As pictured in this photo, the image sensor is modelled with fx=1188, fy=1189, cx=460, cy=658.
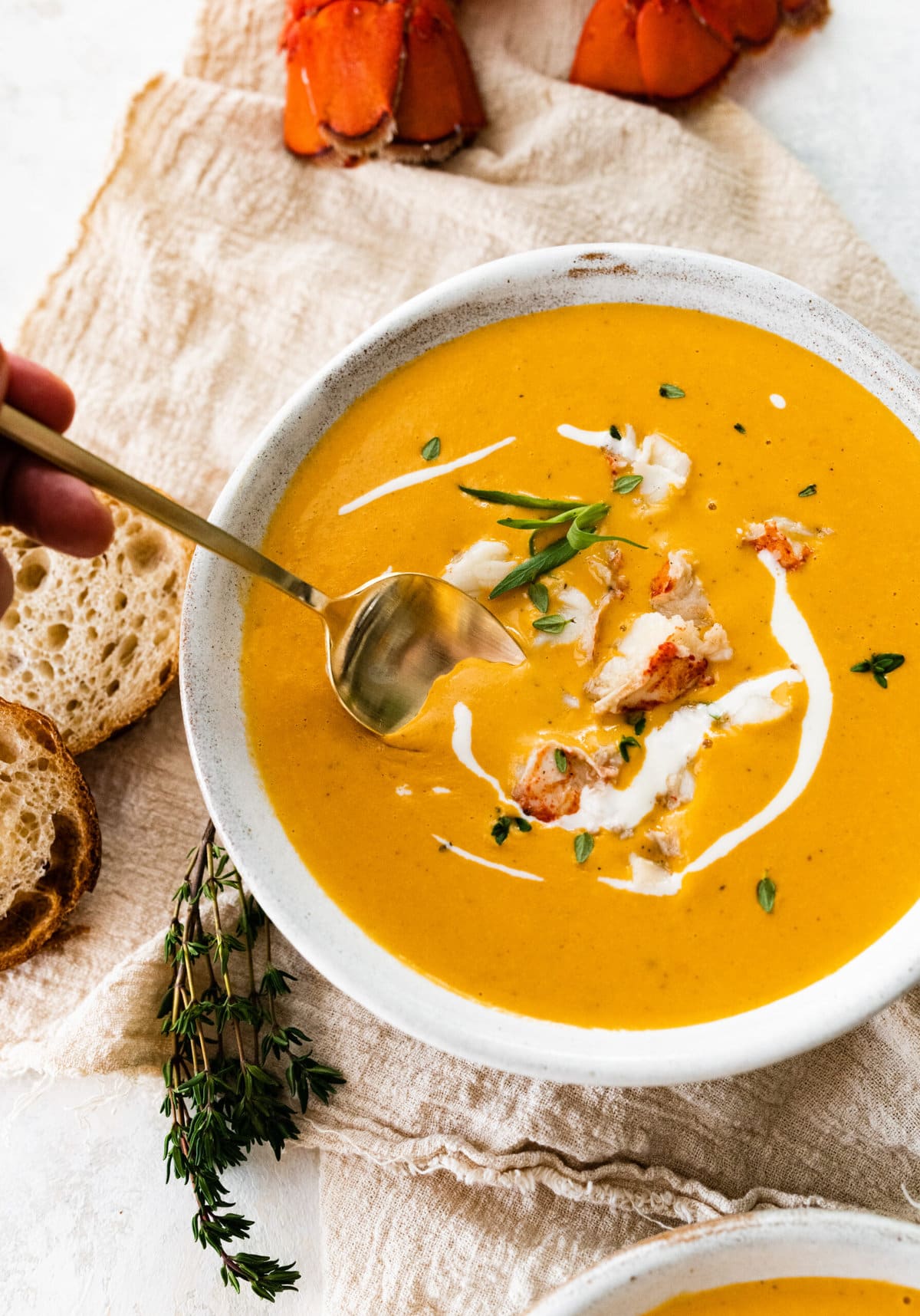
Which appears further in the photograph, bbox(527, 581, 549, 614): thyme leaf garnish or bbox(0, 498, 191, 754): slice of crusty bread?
bbox(0, 498, 191, 754): slice of crusty bread

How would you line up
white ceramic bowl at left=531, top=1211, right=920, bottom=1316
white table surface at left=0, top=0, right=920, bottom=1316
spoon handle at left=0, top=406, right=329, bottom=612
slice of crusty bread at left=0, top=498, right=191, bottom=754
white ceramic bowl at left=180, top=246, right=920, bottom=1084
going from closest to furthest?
spoon handle at left=0, top=406, right=329, bottom=612 < white ceramic bowl at left=180, top=246, right=920, bottom=1084 < white ceramic bowl at left=531, top=1211, right=920, bottom=1316 < white table surface at left=0, top=0, right=920, bottom=1316 < slice of crusty bread at left=0, top=498, right=191, bottom=754

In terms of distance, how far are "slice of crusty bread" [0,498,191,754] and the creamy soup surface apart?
158 centimetres

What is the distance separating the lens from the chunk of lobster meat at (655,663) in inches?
72.6

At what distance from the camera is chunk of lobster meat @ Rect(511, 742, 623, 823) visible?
1871 mm

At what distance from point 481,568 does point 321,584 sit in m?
0.29

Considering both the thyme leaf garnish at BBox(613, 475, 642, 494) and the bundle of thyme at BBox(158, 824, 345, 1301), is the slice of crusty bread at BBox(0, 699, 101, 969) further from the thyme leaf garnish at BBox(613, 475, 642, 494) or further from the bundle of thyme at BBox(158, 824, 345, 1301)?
the thyme leaf garnish at BBox(613, 475, 642, 494)

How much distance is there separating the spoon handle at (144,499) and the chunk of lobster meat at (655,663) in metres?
0.49

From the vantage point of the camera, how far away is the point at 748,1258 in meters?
2.12

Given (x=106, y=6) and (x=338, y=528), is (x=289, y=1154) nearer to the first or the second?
(x=338, y=528)

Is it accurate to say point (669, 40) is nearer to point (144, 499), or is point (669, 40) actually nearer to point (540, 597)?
point (540, 597)

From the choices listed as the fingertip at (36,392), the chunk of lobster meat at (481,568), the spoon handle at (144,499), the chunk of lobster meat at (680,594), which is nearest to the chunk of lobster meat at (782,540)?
the chunk of lobster meat at (680,594)

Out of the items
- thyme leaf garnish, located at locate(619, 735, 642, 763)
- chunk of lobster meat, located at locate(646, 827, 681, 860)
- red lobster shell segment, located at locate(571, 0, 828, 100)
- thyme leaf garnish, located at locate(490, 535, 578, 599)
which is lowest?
chunk of lobster meat, located at locate(646, 827, 681, 860)

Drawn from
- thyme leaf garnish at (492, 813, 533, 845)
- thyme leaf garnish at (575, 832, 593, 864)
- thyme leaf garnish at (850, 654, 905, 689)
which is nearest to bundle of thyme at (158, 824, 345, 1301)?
thyme leaf garnish at (492, 813, 533, 845)

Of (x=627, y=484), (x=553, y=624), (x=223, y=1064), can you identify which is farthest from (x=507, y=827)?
(x=223, y=1064)
